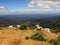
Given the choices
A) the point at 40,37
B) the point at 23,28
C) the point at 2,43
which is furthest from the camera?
the point at 23,28

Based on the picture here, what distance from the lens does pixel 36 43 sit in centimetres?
1623

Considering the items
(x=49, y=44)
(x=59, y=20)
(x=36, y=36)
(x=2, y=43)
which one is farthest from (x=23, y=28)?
(x=59, y=20)

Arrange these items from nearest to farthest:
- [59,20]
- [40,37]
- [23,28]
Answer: [40,37]
[23,28]
[59,20]

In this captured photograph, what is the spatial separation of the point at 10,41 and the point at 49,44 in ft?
11.3

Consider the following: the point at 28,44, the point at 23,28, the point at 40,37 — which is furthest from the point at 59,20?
the point at 28,44

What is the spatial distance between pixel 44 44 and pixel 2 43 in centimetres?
363

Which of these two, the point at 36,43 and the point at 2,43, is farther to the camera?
the point at 36,43

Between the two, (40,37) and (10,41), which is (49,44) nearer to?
(40,37)

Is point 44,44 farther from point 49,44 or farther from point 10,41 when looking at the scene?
point 10,41

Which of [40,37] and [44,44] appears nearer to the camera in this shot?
[44,44]

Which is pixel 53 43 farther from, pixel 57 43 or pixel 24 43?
pixel 24 43

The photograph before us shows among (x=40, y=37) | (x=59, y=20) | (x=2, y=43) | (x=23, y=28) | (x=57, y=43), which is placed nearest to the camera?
(x=2, y=43)

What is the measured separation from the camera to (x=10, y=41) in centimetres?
1516

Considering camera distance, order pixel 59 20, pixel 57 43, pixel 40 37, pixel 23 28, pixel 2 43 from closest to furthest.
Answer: pixel 2 43 → pixel 57 43 → pixel 40 37 → pixel 23 28 → pixel 59 20
